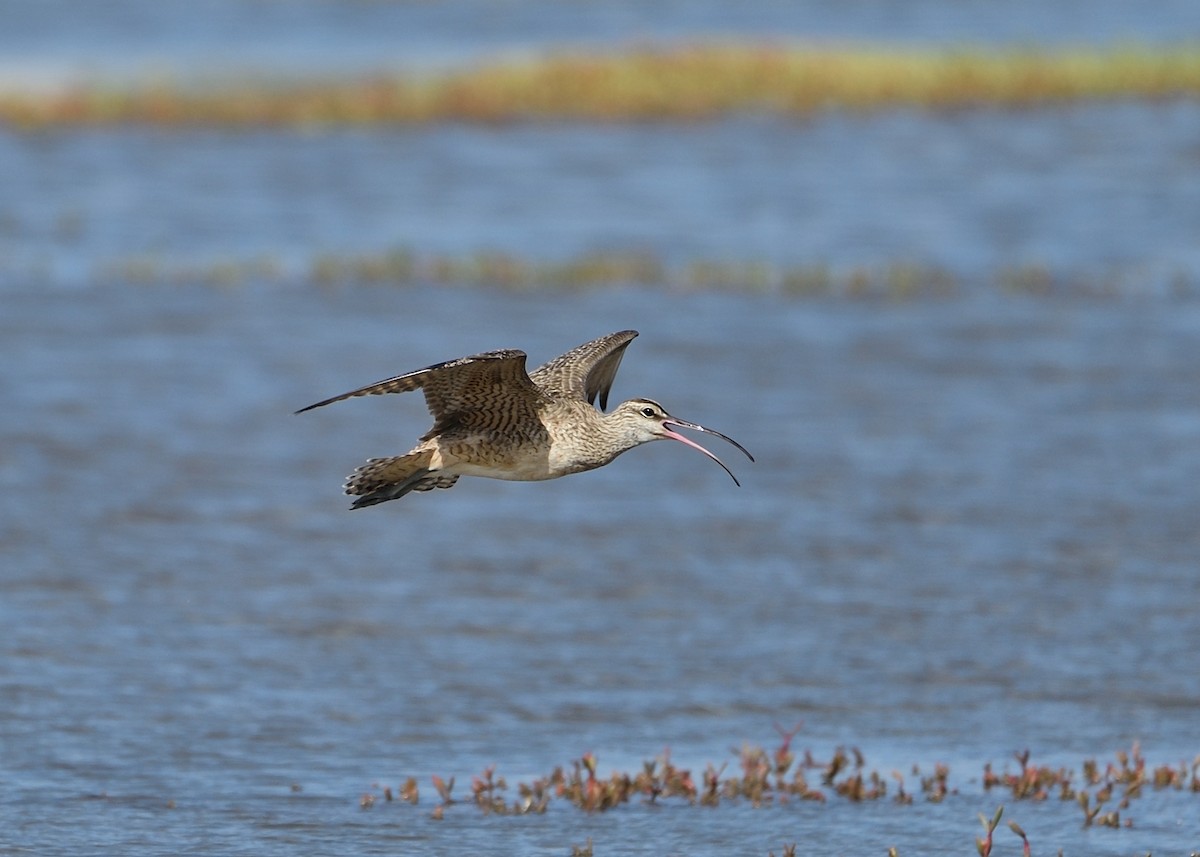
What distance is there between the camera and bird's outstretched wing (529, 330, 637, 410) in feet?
28.6

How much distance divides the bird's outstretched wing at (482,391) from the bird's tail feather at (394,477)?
0.18 m

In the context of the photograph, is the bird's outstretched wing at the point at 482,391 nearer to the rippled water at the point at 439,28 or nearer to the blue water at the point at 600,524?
the blue water at the point at 600,524

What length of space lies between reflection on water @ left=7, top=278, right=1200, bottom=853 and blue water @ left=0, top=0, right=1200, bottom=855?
0.12 feet

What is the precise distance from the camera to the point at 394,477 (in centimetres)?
846

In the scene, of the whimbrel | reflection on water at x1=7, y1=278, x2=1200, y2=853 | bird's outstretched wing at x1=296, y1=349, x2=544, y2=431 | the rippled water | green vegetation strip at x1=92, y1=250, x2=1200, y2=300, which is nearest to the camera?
bird's outstretched wing at x1=296, y1=349, x2=544, y2=431

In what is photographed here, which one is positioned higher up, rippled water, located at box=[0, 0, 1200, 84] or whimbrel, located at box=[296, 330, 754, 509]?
rippled water, located at box=[0, 0, 1200, 84]

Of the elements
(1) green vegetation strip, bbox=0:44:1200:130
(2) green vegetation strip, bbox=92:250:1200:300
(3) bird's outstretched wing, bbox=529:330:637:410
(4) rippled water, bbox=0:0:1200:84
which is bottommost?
(3) bird's outstretched wing, bbox=529:330:637:410

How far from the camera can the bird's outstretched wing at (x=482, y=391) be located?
25.9 ft

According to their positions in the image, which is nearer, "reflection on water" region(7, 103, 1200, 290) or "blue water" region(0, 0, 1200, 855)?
"blue water" region(0, 0, 1200, 855)

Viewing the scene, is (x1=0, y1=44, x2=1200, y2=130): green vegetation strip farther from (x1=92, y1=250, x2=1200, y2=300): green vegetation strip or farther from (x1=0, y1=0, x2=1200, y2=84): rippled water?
(x1=92, y1=250, x2=1200, y2=300): green vegetation strip

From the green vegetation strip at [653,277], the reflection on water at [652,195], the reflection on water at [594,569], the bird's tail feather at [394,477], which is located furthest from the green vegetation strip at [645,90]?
the bird's tail feather at [394,477]

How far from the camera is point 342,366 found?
712 inches

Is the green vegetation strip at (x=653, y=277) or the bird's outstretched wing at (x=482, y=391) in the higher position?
the green vegetation strip at (x=653, y=277)

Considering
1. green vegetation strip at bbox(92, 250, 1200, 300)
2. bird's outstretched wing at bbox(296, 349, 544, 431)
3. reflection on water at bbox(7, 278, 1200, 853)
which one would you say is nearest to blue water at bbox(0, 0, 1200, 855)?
reflection on water at bbox(7, 278, 1200, 853)
